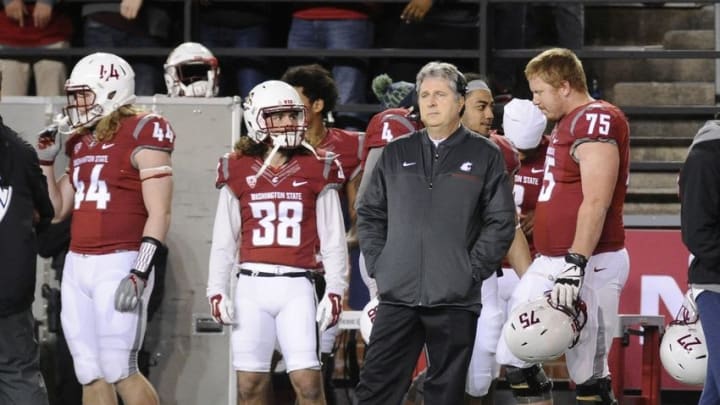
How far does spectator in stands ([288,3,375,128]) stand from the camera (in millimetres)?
9055

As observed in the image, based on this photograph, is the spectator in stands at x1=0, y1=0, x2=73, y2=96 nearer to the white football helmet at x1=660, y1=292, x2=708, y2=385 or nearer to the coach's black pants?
the coach's black pants

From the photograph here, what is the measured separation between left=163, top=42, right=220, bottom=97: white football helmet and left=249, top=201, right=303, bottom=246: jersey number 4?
153 cm

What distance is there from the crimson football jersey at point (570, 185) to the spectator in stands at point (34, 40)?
3639mm

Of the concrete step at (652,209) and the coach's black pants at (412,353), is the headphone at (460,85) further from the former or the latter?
the concrete step at (652,209)

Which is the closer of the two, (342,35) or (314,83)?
(314,83)

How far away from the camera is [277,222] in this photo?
6.79 metres

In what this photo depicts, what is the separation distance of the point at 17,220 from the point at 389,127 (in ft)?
6.59

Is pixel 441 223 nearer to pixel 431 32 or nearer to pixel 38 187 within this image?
pixel 38 187

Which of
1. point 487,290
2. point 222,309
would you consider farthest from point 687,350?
point 222,309

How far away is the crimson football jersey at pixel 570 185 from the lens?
6578mm

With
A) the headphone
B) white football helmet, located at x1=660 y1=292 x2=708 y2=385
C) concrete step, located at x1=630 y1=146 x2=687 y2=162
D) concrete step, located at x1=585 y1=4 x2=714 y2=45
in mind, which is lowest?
white football helmet, located at x1=660 y1=292 x2=708 y2=385

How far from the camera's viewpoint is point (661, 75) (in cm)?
1010

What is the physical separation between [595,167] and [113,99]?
2.40 metres

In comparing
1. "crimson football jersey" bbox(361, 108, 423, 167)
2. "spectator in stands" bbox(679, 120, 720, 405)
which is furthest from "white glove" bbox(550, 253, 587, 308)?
"crimson football jersey" bbox(361, 108, 423, 167)
